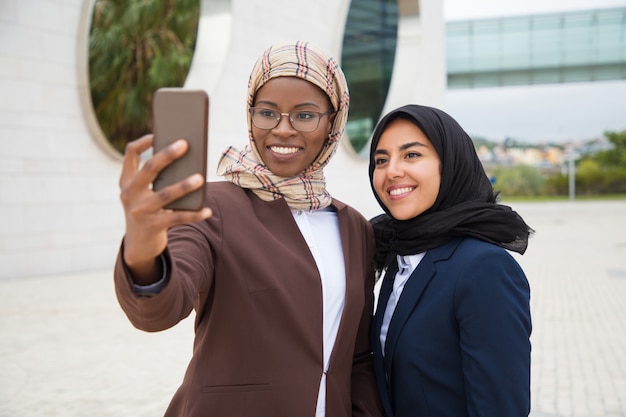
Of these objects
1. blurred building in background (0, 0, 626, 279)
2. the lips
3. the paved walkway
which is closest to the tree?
blurred building in background (0, 0, 626, 279)

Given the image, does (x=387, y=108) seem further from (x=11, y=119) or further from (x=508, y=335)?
(x=508, y=335)

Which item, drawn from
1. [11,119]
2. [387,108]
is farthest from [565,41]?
[11,119]

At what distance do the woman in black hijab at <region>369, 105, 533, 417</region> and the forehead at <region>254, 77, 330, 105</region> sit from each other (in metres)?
0.32

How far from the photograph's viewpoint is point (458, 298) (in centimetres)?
164

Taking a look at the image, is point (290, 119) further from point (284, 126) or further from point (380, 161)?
point (380, 161)

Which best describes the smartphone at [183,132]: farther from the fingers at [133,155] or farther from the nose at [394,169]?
the nose at [394,169]

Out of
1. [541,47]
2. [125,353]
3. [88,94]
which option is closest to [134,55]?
[88,94]

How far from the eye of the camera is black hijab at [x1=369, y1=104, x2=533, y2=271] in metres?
1.78

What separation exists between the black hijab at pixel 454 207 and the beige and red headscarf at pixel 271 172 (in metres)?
0.27

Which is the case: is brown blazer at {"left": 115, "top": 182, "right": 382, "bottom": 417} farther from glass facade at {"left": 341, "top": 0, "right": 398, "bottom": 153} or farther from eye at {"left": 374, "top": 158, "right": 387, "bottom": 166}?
glass facade at {"left": 341, "top": 0, "right": 398, "bottom": 153}

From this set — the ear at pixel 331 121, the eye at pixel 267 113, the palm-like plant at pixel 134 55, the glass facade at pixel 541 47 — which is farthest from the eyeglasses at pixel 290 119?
the glass facade at pixel 541 47

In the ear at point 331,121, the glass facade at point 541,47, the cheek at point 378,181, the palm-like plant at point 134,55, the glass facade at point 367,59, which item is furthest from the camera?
the glass facade at point 541,47

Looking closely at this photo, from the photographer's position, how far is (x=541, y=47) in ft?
84.7

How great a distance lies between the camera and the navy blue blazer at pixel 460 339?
1567 millimetres
